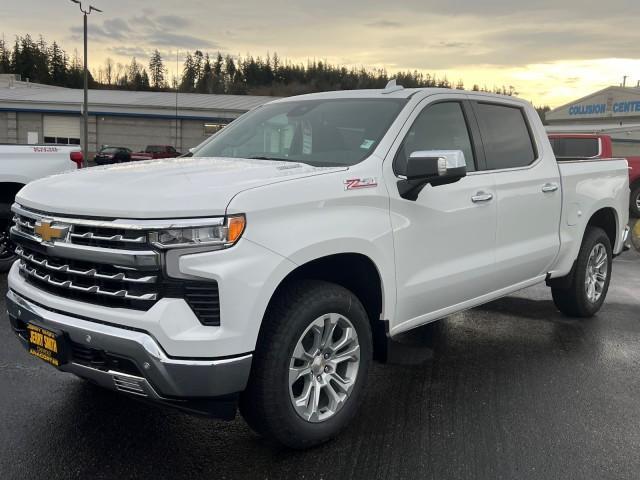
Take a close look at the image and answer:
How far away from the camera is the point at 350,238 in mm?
3328

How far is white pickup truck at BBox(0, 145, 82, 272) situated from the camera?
718 cm

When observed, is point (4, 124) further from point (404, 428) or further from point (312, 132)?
point (404, 428)

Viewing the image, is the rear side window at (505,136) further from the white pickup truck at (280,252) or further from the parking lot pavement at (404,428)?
the parking lot pavement at (404,428)

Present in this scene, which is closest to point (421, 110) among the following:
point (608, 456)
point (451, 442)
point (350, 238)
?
point (350, 238)

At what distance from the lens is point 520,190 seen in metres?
4.73

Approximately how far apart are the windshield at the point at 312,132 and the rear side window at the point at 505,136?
93 centimetres

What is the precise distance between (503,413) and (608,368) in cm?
142

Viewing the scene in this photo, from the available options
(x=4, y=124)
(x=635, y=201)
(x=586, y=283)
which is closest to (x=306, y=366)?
(x=586, y=283)

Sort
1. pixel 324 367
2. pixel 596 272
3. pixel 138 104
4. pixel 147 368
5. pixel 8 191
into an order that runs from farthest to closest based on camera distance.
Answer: pixel 138 104
pixel 8 191
pixel 596 272
pixel 324 367
pixel 147 368

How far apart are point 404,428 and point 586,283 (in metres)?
3.22

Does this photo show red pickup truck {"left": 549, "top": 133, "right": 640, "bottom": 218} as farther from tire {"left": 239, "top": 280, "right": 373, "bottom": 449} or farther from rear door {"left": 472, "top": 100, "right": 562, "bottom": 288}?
tire {"left": 239, "top": 280, "right": 373, "bottom": 449}

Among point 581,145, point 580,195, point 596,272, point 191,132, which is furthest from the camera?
point 191,132

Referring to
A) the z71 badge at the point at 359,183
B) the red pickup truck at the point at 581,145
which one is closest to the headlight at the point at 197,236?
the z71 badge at the point at 359,183

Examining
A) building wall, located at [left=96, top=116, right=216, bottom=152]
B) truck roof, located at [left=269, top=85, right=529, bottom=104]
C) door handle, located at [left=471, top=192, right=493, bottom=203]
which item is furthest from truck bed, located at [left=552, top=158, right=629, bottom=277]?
building wall, located at [left=96, top=116, right=216, bottom=152]
